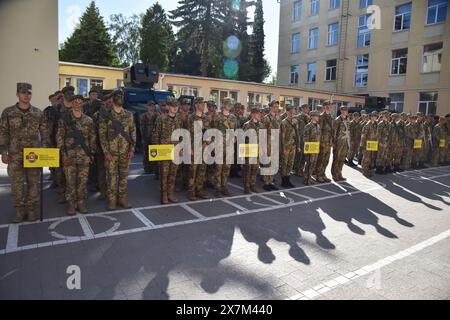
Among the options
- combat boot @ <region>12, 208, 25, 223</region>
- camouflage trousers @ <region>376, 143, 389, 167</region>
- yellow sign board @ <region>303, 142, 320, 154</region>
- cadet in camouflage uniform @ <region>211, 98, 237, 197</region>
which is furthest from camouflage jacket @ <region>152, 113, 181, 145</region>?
camouflage trousers @ <region>376, 143, 389, 167</region>

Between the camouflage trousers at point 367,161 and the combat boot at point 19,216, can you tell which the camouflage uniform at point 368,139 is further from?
the combat boot at point 19,216

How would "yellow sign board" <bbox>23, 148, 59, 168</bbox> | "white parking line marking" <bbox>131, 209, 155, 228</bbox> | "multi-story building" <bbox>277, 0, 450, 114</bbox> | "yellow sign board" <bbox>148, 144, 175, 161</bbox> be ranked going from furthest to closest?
1. "multi-story building" <bbox>277, 0, 450, 114</bbox>
2. "yellow sign board" <bbox>148, 144, 175, 161</bbox>
3. "white parking line marking" <bbox>131, 209, 155, 228</bbox>
4. "yellow sign board" <bbox>23, 148, 59, 168</bbox>

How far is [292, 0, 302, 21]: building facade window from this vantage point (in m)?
36.9

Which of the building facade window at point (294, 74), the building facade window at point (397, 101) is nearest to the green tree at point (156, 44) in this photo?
the building facade window at point (294, 74)

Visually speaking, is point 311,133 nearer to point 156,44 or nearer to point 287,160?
point 287,160

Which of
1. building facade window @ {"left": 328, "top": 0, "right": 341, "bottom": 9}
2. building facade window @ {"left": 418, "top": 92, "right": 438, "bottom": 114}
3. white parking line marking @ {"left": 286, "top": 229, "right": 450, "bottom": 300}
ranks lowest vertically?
white parking line marking @ {"left": 286, "top": 229, "right": 450, "bottom": 300}

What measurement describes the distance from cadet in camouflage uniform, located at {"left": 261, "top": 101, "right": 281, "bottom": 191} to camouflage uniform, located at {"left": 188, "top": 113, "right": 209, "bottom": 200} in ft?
5.13

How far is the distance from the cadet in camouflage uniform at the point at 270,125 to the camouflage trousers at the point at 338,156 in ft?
7.42

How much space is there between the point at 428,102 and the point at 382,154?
19.9m

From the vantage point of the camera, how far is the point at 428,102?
2633 cm

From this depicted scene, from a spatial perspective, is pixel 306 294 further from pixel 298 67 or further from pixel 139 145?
pixel 298 67

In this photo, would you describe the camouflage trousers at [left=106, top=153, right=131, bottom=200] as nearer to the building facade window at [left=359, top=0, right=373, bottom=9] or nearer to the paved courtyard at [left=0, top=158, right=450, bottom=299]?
the paved courtyard at [left=0, top=158, right=450, bottom=299]

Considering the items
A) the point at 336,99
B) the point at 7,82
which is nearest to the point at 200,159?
the point at 7,82
